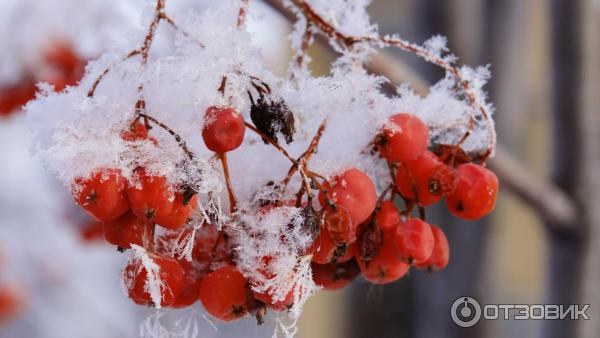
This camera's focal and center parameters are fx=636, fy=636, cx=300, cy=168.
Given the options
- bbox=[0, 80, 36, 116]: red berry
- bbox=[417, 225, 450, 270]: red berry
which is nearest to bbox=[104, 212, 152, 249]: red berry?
bbox=[417, 225, 450, 270]: red berry

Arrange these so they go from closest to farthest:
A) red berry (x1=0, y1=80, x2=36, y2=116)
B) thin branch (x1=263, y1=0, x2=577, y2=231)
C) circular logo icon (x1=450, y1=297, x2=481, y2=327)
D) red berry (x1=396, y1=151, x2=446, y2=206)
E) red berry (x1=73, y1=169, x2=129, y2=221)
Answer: red berry (x1=73, y1=169, x2=129, y2=221)
red berry (x1=396, y1=151, x2=446, y2=206)
thin branch (x1=263, y1=0, x2=577, y2=231)
circular logo icon (x1=450, y1=297, x2=481, y2=327)
red berry (x1=0, y1=80, x2=36, y2=116)

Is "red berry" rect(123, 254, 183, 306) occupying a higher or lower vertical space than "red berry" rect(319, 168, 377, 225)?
lower

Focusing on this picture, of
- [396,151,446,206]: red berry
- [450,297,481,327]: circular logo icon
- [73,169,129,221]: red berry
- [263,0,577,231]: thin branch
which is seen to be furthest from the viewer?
[450,297,481,327]: circular logo icon

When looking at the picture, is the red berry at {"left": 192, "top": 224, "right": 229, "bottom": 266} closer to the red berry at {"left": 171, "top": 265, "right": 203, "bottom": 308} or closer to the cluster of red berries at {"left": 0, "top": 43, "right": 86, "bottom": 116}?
the red berry at {"left": 171, "top": 265, "right": 203, "bottom": 308}

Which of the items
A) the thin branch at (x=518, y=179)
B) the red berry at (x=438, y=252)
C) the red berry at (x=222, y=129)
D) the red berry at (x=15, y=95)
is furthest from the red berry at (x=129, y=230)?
the red berry at (x=15, y=95)

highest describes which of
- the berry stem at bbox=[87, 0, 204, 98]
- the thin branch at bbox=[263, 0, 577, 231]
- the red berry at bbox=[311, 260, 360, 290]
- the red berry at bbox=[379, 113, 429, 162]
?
the thin branch at bbox=[263, 0, 577, 231]

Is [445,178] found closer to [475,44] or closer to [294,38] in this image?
[294,38]

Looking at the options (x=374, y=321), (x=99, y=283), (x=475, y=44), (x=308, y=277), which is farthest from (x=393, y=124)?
(x=99, y=283)
